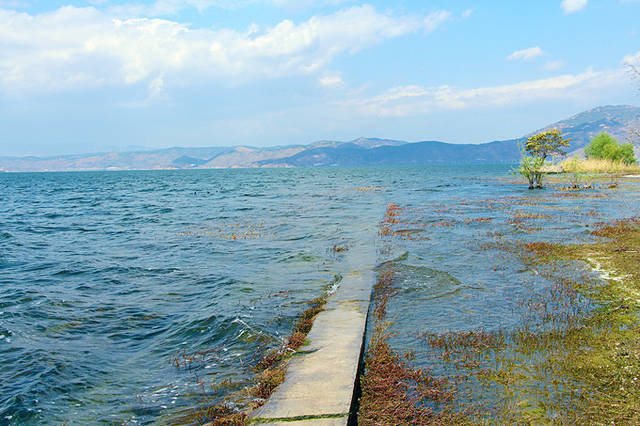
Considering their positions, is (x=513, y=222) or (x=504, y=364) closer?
(x=504, y=364)

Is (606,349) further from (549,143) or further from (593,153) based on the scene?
(593,153)

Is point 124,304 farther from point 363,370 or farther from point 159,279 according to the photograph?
point 363,370

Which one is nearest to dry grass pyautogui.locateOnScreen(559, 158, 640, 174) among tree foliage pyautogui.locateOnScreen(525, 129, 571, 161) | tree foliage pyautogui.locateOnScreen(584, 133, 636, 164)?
tree foliage pyautogui.locateOnScreen(584, 133, 636, 164)

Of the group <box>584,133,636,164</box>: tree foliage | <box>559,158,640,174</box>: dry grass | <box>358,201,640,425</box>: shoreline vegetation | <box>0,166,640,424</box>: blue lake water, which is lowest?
<box>0,166,640,424</box>: blue lake water

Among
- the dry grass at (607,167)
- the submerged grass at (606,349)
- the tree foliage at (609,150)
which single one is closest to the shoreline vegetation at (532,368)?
the submerged grass at (606,349)

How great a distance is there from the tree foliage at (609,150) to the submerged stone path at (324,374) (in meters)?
89.1

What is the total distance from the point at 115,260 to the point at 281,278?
8.77 meters

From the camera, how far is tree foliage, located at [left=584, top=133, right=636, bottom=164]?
3044 inches

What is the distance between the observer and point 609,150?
77.6 m

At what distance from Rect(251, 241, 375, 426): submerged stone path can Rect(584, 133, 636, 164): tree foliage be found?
8908 cm

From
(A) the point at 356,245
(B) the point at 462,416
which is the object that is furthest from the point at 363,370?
(A) the point at 356,245

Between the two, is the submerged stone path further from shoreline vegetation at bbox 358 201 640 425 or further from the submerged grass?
the submerged grass

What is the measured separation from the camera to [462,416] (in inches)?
204

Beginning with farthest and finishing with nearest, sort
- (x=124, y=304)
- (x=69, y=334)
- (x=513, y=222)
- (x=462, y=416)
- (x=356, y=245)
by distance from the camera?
(x=513, y=222) < (x=356, y=245) < (x=124, y=304) < (x=69, y=334) < (x=462, y=416)
